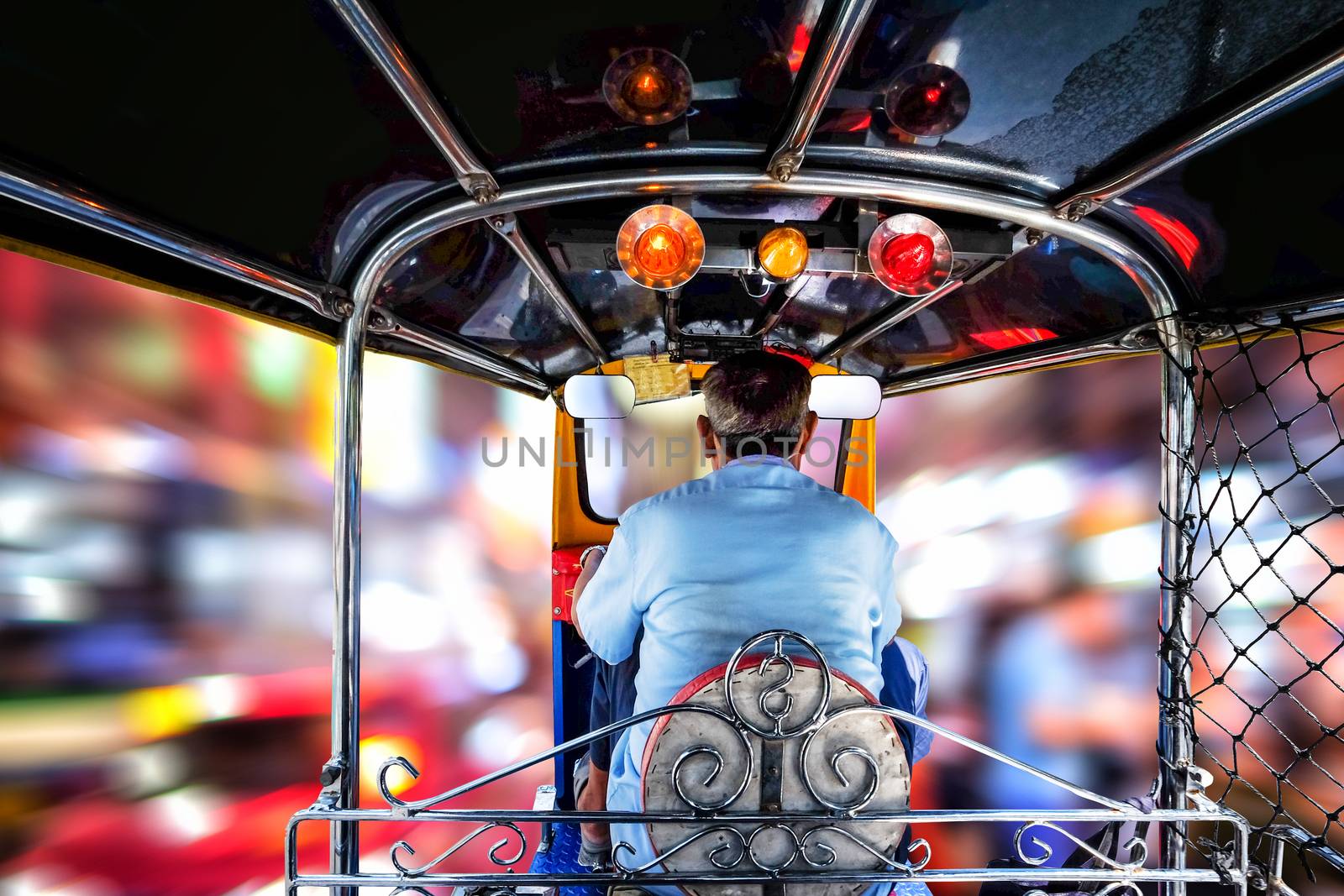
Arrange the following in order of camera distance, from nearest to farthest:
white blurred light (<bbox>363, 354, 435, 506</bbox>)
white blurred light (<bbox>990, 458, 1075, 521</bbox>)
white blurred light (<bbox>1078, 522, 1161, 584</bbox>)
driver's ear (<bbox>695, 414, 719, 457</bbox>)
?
driver's ear (<bbox>695, 414, 719, 457</bbox>), white blurred light (<bbox>363, 354, 435, 506</bbox>), white blurred light (<bbox>1078, 522, 1161, 584</bbox>), white blurred light (<bbox>990, 458, 1075, 521</bbox>)

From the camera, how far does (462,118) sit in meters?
0.99

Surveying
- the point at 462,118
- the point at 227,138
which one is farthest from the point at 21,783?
the point at 462,118

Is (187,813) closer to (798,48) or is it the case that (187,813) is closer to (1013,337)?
(798,48)

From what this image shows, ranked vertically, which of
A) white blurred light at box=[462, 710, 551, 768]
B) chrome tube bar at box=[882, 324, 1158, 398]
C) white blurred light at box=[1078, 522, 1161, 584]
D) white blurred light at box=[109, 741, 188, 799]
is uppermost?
chrome tube bar at box=[882, 324, 1158, 398]

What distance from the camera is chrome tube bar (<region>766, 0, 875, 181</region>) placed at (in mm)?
777

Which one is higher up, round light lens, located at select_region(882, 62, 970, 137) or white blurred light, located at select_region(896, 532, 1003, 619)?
round light lens, located at select_region(882, 62, 970, 137)

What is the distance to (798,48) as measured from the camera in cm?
85

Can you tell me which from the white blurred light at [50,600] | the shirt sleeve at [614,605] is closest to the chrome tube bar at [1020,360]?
the shirt sleeve at [614,605]

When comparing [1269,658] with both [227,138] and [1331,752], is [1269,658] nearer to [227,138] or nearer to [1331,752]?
[1331,752]

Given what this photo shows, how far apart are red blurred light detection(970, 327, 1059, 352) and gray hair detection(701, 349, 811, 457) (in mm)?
1123

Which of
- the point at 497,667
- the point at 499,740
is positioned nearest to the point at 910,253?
the point at 497,667

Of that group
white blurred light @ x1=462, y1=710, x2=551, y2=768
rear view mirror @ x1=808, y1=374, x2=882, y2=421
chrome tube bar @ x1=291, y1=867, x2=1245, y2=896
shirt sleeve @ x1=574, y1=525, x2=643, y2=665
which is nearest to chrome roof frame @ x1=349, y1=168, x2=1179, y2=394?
shirt sleeve @ x1=574, y1=525, x2=643, y2=665

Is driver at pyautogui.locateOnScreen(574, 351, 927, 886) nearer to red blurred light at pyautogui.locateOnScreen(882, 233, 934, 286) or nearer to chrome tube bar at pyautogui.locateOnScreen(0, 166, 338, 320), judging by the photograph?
red blurred light at pyautogui.locateOnScreen(882, 233, 934, 286)

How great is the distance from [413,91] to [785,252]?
0.79 metres
